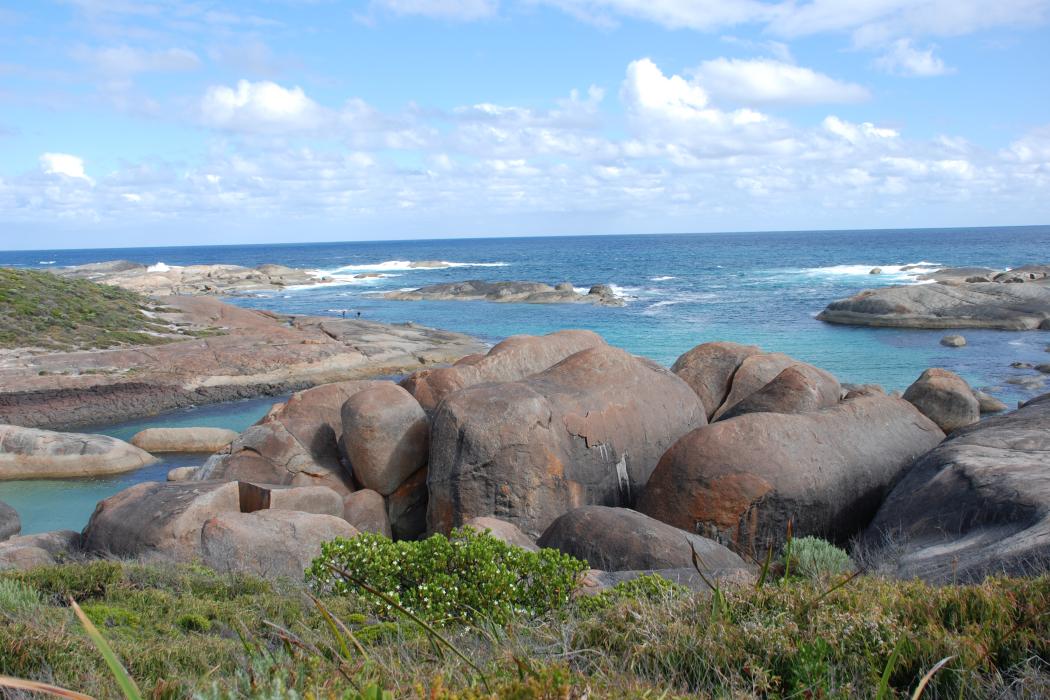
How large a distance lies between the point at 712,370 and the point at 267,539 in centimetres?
1012

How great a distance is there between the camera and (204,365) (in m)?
31.2

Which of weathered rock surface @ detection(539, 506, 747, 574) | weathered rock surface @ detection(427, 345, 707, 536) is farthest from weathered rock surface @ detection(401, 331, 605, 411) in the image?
weathered rock surface @ detection(539, 506, 747, 574)

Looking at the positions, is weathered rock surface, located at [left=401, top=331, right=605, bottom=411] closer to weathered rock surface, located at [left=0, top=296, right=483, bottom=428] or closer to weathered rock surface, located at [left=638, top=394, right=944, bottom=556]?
weathered rock surface, located at [left=638, top=394, right=944, bottom=556]

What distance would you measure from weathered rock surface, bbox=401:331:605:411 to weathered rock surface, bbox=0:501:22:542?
8157 mm

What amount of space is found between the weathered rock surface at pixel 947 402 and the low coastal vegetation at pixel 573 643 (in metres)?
14.6

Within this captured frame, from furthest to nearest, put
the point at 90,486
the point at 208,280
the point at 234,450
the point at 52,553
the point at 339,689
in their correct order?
1. the point at 208,280
2. the point at 90,486
3. the point at 234,450
4. the point at 52,553
5. the point at 339,689

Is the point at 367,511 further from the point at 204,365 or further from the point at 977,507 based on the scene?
the point at 204,365

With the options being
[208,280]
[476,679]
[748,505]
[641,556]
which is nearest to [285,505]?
[641,556]

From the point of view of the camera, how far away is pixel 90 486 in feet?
66.8

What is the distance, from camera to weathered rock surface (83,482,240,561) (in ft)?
40.2

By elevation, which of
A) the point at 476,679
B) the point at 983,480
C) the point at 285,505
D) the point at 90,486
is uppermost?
the point at 476,679

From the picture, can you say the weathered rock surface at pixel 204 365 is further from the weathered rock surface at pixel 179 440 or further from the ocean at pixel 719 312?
the weathered rock surface at pixel 179 440

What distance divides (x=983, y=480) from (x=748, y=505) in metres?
3.14

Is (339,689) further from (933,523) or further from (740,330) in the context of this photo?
(740,330)
